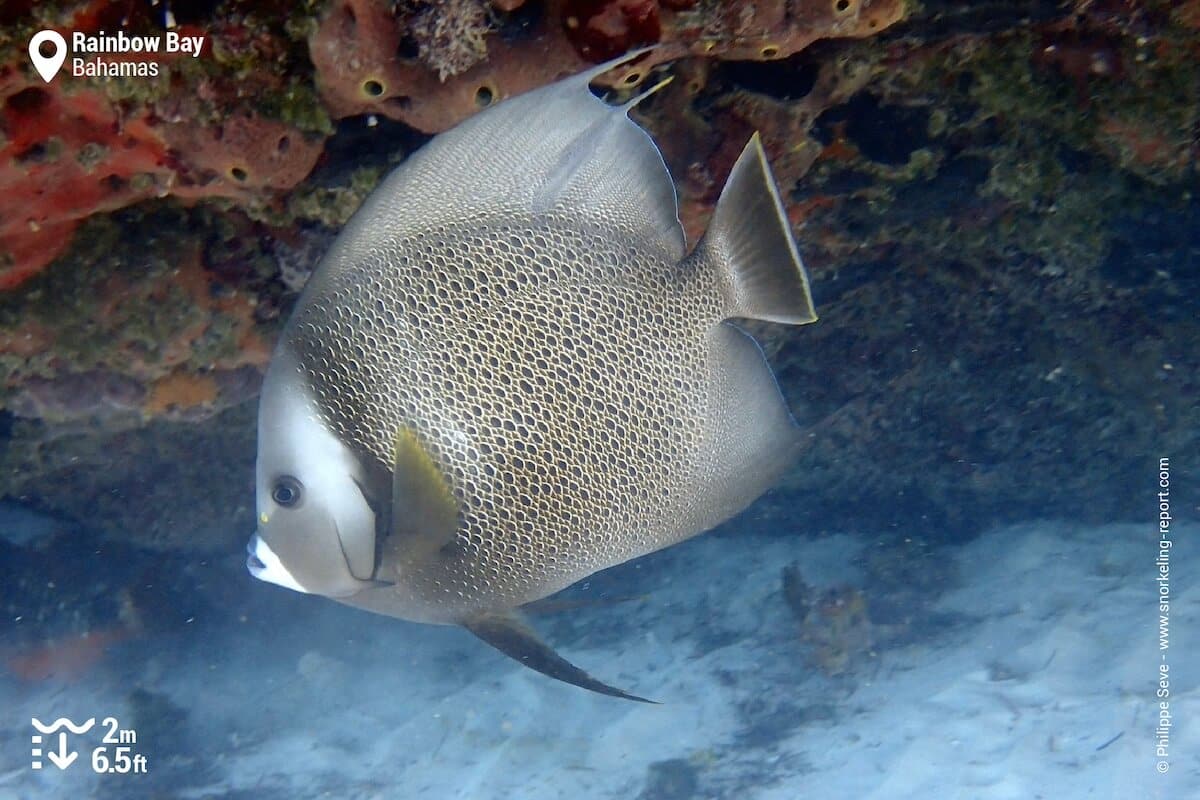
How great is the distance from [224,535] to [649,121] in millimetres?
5103

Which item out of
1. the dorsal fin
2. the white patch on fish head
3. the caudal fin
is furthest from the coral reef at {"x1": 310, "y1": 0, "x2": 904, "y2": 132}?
the white patch on fish head

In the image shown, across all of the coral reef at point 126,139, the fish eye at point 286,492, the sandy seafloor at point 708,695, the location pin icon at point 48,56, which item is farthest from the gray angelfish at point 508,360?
the sandy seafloor at point 708,695

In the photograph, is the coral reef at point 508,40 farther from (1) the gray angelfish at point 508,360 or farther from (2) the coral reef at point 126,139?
(1) the gray angelfish at point 508,360

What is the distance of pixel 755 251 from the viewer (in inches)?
63.1

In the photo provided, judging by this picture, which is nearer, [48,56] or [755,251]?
[755,251]

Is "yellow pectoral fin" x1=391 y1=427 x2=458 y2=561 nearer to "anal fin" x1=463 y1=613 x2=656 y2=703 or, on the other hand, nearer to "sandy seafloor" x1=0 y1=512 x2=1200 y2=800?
"anal fin" x1=463 y1=613 x2=656 y2=703

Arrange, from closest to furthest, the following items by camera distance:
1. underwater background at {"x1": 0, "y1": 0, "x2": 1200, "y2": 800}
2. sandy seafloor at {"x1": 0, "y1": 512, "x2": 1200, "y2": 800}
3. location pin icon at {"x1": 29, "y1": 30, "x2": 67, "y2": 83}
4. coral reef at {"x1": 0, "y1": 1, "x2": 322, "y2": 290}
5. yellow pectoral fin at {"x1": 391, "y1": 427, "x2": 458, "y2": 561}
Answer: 1. yellow pectoral fin at {"x1": 391, "y1": 427, "x2": 458, "y2": 561}
2. location pin icon at {"x1": 29, "y1": 30, "x2": 67, "y2": 83}
3. coral reef at {"x1": 0, "y1": 1, "x2": 322, "y2": 290}
4. underwater background at {"x1": 0, "y1": 0, "x2": 1200, "y2": 800}
5. sandy seafloor at {"x1": 0, "y1": 512, "x2": 1200, "y2": 800}

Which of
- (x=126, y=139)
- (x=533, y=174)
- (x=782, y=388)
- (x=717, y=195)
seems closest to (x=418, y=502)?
(x=533, y=174)

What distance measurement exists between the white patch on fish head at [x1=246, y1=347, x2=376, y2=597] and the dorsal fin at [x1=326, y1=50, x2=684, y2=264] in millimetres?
329

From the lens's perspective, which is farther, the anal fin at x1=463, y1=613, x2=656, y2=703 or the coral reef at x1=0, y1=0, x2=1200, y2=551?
the coral reef at x1=0, y1=0, x2=1200, y2=551

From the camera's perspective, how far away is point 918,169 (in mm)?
3312

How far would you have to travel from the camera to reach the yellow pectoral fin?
152 centimetres

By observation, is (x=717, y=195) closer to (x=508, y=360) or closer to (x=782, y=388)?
(x=508, y=360)

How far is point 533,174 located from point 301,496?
838 millimetres
